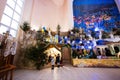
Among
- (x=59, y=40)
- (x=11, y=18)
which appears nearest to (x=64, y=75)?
→ (x=11, y=18)

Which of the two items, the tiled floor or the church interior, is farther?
the church interior

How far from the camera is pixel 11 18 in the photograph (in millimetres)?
5539

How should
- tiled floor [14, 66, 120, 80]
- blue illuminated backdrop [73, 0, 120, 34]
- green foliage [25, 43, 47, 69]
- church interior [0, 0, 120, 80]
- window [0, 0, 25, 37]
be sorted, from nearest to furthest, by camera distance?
tiled floor [14, 66, 120, 80] < church interior [0, 0, 120, 80] < window [0, 0, 25, 37] < green foliage [25, 43, 47, 69] < blue illuminated backdrop [73, 0, 120, 34]

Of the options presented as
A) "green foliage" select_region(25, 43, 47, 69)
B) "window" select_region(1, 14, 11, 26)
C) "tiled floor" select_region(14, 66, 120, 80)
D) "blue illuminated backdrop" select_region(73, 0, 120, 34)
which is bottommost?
"tiled floor" select_region(14, 66, 120, 80)

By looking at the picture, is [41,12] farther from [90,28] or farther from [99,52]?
[99,52]

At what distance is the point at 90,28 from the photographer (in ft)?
34.6

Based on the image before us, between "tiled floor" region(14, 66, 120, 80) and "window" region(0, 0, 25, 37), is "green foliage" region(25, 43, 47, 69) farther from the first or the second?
"window" region(0, 0, 25, 37)

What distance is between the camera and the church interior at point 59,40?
375cm

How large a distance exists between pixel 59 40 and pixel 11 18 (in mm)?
5640

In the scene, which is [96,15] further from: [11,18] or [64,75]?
[11,18]

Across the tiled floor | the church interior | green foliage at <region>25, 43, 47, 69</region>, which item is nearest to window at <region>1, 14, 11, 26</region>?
the church interior

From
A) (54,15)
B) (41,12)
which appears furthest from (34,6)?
(54,15)

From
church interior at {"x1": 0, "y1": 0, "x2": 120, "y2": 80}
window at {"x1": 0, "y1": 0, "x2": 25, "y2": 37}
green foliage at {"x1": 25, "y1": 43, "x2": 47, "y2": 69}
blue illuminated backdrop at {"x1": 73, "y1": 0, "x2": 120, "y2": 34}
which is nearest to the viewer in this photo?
church interior at {"x1": 0, "y1": 0, "x2": 120, "y2": 80}

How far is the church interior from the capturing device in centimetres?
375
